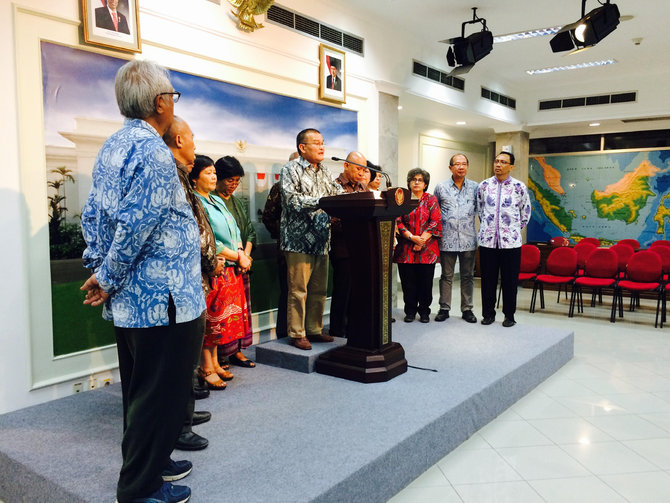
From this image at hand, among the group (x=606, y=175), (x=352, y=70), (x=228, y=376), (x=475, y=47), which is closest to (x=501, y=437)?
(x=228, y=376)

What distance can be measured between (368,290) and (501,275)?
78.6 inches

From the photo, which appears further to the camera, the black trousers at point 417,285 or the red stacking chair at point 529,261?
the red stacking chair at point 529,261

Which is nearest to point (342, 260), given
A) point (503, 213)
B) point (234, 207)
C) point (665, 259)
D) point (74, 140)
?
point (234, 207)

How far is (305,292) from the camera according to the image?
11.0ft

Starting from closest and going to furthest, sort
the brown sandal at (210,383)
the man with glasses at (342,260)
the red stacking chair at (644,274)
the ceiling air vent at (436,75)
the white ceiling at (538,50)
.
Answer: the brown sandal at (210,383) < the man with glasses at (342,260) < the white ceiling at (538,50) < the red stacking chair at (644,274) < the ceiling air vent at (436,75)

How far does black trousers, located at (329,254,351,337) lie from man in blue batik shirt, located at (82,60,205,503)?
6.71ft

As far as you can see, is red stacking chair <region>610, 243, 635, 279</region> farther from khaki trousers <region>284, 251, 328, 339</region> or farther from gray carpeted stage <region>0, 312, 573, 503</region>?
khaki trousers <region>284, 251, 328, 339</region>

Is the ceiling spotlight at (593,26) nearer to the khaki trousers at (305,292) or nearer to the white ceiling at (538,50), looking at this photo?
the white ceiling at (538,50)

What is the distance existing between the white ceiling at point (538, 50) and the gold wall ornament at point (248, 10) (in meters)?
1.25

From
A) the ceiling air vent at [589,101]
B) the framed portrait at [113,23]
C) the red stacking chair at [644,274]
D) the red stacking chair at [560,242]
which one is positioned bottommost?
the red stacking chair at [644,274]

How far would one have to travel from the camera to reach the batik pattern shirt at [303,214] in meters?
3.25

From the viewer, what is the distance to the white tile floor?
7.66ft

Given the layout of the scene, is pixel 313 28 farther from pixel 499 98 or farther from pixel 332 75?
pixel 499 98

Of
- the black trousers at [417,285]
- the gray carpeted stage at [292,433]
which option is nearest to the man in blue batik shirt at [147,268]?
the gray carpeted stage at [292,433]
